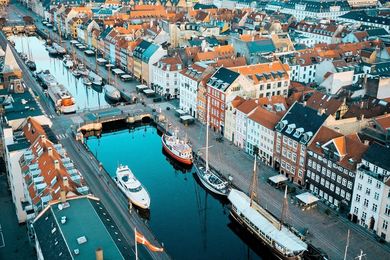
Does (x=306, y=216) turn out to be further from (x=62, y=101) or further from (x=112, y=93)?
(x=112, y=93)

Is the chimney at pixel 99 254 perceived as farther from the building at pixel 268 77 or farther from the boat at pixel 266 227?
the building at pixel 268 77

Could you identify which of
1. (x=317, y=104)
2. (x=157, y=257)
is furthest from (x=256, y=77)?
(x=157, y=257)

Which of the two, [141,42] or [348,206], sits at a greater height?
[141,42]

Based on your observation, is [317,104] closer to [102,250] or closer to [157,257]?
[157,257]

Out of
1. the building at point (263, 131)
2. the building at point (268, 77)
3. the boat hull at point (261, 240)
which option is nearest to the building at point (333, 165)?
the building at point (263, 131)

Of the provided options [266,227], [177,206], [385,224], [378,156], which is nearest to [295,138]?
[378,156]
